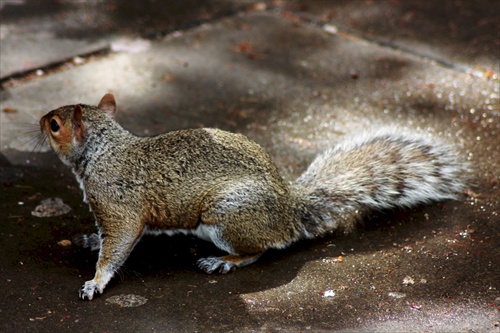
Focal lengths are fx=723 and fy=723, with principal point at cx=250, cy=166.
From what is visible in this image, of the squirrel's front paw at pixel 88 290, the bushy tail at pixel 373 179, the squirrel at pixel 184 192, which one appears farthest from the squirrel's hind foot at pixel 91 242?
the bushy tail at pixel 373 179

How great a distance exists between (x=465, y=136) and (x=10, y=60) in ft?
11.3

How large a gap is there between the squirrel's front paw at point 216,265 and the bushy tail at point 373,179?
434 mm

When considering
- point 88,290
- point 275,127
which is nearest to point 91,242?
point 88,290

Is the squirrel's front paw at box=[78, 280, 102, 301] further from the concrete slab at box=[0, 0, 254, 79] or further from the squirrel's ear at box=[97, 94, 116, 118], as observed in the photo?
the concrete slab at box=[0, 0, 254, 79]

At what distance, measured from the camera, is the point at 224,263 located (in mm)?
3664

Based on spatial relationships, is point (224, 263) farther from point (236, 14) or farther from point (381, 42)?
point (236, 14)

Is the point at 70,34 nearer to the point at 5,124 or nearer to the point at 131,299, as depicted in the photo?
the point at 5,124

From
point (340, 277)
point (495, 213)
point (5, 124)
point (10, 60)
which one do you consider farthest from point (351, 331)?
point (10, 60)

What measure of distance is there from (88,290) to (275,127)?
81.2 inches

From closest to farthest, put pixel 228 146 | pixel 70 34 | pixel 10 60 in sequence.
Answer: pixel 228 146 < pixel 10 60 < pixel 70 34

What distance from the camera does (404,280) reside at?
3561mm

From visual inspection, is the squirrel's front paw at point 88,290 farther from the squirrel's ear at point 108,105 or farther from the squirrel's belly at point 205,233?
the squirrel's ear at point 108,105

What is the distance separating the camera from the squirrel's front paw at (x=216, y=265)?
364 cm

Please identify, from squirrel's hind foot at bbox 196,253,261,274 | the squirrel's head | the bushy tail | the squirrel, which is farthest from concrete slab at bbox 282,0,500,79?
the squirrel's head
